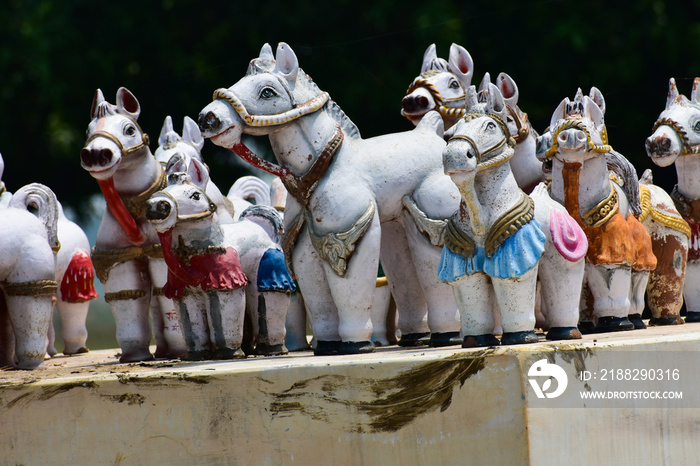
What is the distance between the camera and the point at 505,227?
3932mm

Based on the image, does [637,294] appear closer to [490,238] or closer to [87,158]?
[490,238]

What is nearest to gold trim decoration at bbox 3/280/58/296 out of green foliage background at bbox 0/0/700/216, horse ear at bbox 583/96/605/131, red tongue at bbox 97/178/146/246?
red tongue at bbox 97/178/146/246

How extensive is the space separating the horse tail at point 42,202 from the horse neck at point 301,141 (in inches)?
50.7

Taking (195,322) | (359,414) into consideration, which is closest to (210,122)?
(195,322)

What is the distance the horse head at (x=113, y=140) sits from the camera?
468 centimetres

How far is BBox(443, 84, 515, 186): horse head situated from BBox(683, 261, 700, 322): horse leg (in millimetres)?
2049

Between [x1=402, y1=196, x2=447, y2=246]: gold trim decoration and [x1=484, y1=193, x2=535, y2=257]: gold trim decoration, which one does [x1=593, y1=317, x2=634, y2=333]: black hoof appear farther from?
[x1=484, y1=193, x2=535, y2=257]: gold trim decoration

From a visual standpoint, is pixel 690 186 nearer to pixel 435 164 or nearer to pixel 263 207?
pixel 435 164

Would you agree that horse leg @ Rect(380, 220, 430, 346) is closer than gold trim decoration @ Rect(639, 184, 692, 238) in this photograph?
Yes

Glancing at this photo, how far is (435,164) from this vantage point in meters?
4.66

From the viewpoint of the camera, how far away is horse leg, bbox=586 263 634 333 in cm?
476

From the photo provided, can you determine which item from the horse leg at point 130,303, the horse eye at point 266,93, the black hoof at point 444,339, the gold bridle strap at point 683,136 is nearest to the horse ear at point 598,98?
the gold bridle strap at point 683,136

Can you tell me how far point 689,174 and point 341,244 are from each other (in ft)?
7.69

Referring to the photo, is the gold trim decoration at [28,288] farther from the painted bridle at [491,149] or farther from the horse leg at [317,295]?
the painted bridle at [491,149]
